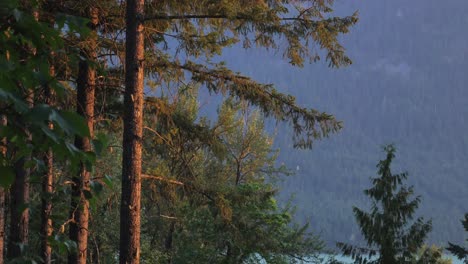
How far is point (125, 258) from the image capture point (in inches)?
303

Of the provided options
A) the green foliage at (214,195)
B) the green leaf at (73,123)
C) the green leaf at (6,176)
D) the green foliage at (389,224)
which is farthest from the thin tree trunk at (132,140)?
the green foliage at (389,224)

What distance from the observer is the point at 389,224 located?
2280 cm

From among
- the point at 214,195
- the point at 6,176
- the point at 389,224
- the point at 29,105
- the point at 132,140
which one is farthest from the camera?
the point at 389,224

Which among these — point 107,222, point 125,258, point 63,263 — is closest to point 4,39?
point 125,258

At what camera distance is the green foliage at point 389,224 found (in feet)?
73.6

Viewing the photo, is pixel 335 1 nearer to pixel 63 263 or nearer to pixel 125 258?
pixel 125 258

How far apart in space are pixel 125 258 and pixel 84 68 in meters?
3.08

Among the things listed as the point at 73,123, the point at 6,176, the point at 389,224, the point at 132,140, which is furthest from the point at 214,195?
the point at 389,224

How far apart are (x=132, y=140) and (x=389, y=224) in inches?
656

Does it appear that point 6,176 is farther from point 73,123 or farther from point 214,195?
point 214,195

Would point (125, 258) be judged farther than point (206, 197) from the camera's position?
No

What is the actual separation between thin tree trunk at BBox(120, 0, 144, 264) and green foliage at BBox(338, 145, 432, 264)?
16.1 meters

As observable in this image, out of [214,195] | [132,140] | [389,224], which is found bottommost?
[214,195]

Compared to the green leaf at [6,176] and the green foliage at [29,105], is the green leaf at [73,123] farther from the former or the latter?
the green leaf at [6,176]
